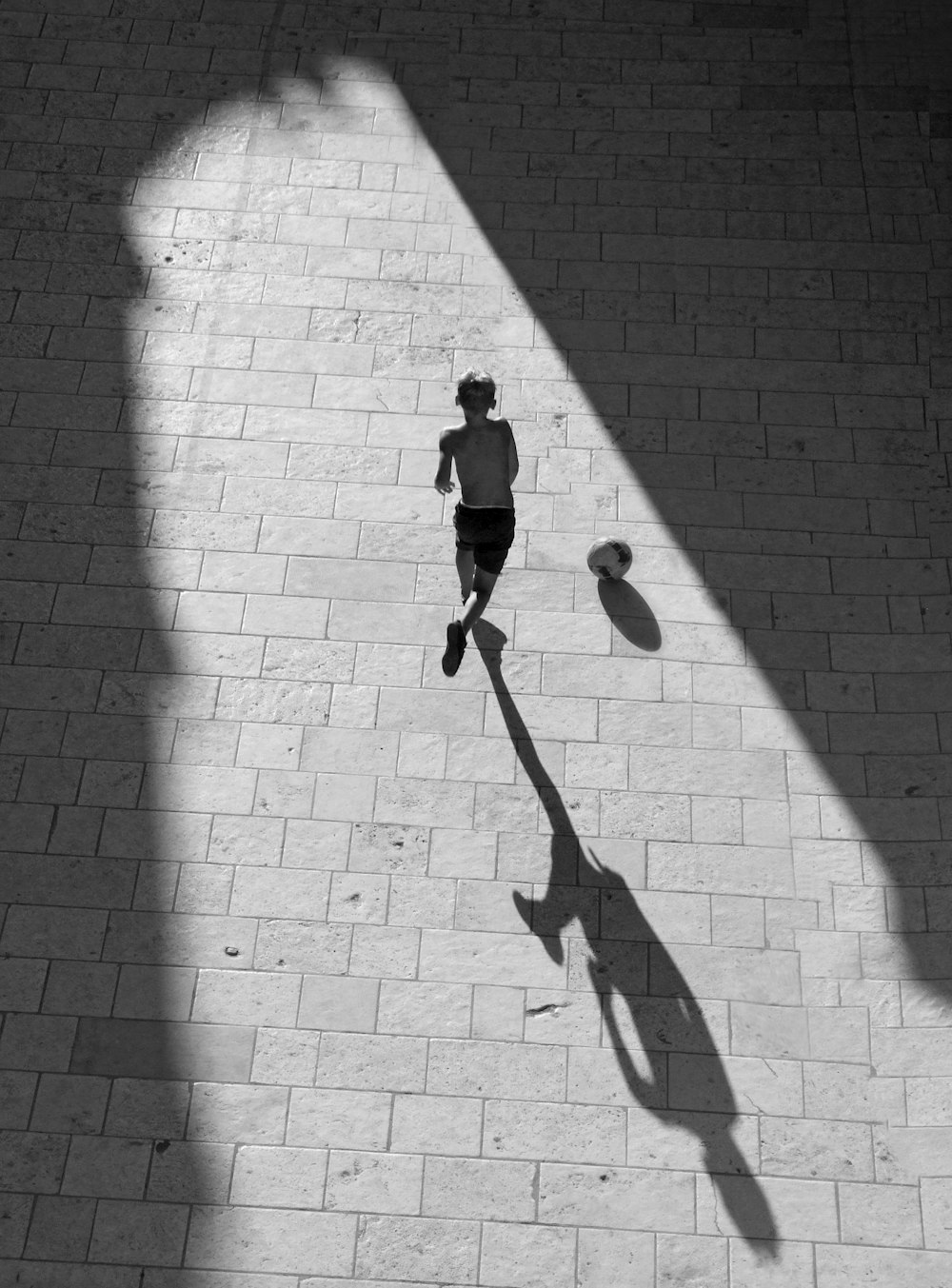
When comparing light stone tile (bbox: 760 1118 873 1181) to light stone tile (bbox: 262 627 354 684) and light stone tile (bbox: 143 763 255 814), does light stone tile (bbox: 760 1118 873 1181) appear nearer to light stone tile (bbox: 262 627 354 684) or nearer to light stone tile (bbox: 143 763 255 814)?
light stone tile (bbox: 143 763 255 814)

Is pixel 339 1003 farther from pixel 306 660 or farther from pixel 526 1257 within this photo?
pixel 306 660

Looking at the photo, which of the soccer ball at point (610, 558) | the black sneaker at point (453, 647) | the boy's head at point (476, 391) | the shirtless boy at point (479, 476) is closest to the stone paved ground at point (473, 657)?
the soccer ball at point (610, 558)

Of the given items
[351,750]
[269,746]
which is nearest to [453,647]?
[351,750]

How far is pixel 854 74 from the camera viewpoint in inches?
392

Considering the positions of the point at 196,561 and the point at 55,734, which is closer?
the point at 55,734

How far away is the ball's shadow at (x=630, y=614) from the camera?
7520 mm

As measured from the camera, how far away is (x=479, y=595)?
23.2ft

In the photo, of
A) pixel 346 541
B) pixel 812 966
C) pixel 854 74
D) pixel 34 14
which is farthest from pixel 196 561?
pixel 854 74

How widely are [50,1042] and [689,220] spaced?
6.62 m

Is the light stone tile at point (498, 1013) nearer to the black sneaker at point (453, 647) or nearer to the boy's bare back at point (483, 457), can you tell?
the black sneaker at point (453, 647)

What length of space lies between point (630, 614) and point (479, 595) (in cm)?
102

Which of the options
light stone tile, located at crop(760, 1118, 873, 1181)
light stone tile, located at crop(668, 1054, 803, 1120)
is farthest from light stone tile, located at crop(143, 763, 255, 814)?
light stone tile, located at crop(760, 1118, 873, 1181)

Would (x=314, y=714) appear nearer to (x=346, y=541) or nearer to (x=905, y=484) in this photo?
(x=346, y=541)

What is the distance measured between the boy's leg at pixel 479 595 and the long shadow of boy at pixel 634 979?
645 millimetres
